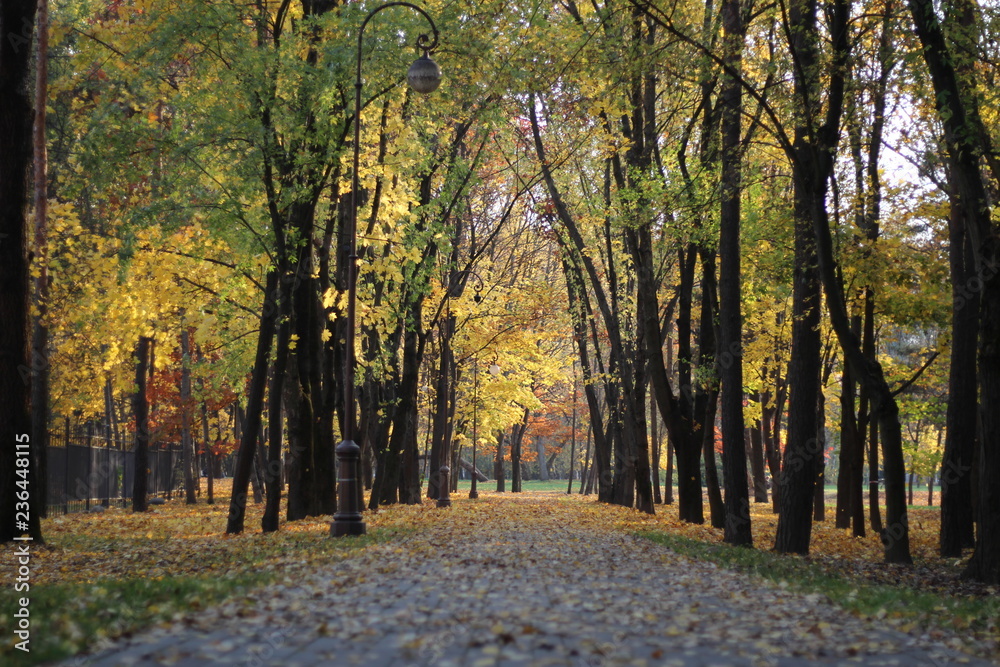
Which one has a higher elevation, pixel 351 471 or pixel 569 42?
pixel 569 42

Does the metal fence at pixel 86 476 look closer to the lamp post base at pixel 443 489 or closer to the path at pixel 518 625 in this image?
the lamp post base at pixel 443 489

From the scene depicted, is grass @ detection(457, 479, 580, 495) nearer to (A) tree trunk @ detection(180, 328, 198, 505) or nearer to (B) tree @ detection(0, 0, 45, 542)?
(A) tree trunk @ detection(180, 328, 198, 505)

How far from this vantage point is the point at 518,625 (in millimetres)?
6902

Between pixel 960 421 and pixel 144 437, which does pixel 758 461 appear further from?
pixel 144 437

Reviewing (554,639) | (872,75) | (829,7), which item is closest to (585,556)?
(554,639)

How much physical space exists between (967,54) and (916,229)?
9.24 m

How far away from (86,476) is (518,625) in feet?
75.1

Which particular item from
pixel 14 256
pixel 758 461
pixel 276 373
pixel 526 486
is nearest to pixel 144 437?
pixel 276 373

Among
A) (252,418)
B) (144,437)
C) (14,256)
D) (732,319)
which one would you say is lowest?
(144,437)

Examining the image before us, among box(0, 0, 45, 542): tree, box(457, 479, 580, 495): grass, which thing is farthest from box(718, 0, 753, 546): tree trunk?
box(457, 479, 580, 495): grass

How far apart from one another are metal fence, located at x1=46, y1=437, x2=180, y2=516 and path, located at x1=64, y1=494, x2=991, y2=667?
15.2m

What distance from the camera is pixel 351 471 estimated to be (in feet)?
53.2

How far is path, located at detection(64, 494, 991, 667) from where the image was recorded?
5.82 meters

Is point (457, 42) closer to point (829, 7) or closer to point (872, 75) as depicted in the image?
point (829, 7)
